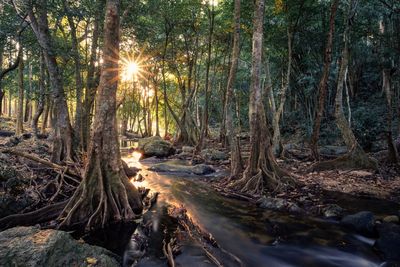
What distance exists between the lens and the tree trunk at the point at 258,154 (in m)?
11.4

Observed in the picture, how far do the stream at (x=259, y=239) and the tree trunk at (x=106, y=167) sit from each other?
0.67 metres

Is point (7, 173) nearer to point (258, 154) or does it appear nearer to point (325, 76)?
point (258, 154)

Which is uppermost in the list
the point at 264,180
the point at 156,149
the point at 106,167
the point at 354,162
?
the point at 156,149

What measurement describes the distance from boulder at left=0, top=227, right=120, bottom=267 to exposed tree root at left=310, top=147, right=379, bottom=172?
437 inches

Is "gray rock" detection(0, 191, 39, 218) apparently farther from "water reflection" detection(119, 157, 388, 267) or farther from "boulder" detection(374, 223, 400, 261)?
"boulder" detection(374, 223, 400, 261)

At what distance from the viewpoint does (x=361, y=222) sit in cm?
808

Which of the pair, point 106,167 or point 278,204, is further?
point 278,204

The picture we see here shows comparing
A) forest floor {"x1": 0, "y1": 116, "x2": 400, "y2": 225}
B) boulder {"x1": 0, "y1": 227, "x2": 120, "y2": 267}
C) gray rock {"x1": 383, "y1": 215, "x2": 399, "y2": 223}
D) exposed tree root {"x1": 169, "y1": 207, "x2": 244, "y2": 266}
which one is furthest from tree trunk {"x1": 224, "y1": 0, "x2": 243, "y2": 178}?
boulder {"x1": 0, "y1": 227, "x2": 120, "y2": 267}

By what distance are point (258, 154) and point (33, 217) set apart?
769 cm

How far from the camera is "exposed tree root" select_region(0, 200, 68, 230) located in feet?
24.0

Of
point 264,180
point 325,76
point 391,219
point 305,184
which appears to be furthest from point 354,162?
point 391,219

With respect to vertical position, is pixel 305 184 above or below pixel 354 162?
below

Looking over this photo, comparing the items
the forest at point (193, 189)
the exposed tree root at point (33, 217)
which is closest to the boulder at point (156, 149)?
the forest at point (193, 189)

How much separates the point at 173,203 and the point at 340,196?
601 cm
